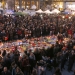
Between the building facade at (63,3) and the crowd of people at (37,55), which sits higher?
the crowd of people at (37,55)

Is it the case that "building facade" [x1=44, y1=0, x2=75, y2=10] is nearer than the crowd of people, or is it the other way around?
the crowd of people

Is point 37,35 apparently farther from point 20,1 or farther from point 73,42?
point 20,1

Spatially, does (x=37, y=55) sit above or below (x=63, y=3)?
above

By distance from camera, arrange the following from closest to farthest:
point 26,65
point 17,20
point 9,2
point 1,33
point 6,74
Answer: point 6,74 < point 26,65 < point 1,33 < point 17,20 < point 9,2

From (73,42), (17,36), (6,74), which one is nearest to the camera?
(6,74)

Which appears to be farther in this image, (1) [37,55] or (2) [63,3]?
(2) [63,3]

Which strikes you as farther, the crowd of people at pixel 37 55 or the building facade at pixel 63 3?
the building facade at pixel 63 3

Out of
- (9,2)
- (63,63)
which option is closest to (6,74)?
A: (63,63)

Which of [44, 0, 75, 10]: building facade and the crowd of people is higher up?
the crowd of people

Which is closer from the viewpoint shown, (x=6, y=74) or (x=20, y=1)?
(x=6, y=74)

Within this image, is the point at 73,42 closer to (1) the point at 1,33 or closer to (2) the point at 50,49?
(2) the point at 50,49

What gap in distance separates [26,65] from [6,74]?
2328mm

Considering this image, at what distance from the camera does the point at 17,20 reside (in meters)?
35.7

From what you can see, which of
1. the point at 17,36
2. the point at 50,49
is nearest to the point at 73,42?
the point at 50,49
